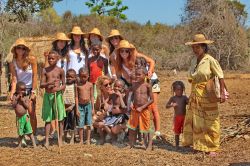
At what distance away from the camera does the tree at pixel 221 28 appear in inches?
775

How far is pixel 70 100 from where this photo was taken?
7566mm

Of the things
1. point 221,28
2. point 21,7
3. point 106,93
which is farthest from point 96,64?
point 221,28

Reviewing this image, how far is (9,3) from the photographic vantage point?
14.0 metres

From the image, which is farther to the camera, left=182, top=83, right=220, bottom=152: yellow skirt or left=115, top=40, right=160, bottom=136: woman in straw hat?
left=115, top=40, right=160, bottom=136: woman in straw hat

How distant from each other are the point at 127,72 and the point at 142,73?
57cm

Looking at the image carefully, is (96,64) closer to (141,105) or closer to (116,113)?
(116,113)

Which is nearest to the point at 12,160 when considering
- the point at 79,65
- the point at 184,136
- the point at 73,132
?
the point at 73,132

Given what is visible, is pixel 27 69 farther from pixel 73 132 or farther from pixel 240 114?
pixel 240 114

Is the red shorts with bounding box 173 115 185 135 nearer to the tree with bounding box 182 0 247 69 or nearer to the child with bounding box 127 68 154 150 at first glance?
the child with bounding box 127 68 154 150

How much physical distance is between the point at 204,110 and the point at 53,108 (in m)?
2.22

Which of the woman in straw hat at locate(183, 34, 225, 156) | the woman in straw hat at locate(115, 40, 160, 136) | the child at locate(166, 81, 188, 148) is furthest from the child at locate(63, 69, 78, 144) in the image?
the woman in straw hat at locate(183, 34, 225, 156)

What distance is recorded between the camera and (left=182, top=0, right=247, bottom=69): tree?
1969cm

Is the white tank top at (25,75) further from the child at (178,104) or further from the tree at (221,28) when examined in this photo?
the tree at (221,28)

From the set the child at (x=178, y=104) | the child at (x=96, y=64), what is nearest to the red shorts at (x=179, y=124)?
the child at (x=178, y=104)
